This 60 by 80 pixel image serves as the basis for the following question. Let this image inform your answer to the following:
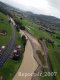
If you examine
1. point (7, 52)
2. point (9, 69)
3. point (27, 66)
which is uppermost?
point (9, 69)

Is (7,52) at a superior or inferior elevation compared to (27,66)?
superior

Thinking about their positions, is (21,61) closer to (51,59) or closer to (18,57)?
(18,57)

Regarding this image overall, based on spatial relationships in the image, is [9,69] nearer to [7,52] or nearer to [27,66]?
[27,66]

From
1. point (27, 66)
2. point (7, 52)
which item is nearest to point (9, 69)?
point (27, 66)

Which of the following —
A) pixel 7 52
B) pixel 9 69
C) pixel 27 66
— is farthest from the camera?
pixel 7 52

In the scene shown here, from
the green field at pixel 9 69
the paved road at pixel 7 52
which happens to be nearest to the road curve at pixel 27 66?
the green field at pixel 9 69

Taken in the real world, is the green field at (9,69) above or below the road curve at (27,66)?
above

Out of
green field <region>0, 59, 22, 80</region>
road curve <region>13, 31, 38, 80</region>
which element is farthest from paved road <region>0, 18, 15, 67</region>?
road curve <region>13, 31, 38, 80</region>

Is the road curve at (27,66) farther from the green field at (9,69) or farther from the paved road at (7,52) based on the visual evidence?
the paved road at (7,52)

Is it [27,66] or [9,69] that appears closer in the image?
[9,69]

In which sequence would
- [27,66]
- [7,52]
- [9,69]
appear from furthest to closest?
[7,52], [27,66], [9,69]

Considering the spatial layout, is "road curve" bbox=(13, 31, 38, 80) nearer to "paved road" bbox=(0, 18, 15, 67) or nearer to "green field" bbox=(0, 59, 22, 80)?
"green field" bbox=(0, 59, 22, 80)
